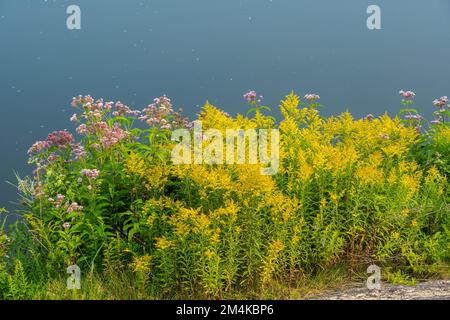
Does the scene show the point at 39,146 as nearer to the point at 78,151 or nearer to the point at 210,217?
the point at 78,151

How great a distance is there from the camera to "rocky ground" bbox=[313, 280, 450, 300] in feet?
18.9

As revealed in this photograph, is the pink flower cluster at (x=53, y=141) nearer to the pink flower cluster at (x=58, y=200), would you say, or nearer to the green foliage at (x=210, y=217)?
the green foliage at (x=210, y=217)

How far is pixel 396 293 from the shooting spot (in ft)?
19.5

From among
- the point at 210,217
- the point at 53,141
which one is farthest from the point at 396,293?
the point at 53,141

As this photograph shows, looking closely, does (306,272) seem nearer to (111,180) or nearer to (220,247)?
(220,247)

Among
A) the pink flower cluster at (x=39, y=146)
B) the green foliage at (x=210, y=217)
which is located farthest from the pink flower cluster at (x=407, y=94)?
the pink flower cluster at (x=39, y=146)

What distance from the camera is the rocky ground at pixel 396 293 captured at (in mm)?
5762

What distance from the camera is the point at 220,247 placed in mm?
5742

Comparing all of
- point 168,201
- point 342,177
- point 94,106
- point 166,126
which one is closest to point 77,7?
point 94,106

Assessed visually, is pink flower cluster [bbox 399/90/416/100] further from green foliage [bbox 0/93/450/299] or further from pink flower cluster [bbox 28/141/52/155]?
pink flower cluster [bbox 28/141/52/155]

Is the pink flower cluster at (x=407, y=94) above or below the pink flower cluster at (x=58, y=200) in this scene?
above

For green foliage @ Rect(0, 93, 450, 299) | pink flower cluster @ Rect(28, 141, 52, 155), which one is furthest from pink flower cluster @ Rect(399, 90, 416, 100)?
pink flower cluster @ Rect(28, 141, 52, 155)
